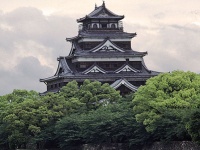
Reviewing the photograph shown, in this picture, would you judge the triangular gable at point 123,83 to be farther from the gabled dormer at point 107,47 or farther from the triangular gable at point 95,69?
the gabled dormer at point 107,47

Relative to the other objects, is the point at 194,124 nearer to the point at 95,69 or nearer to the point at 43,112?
the point at 43,112

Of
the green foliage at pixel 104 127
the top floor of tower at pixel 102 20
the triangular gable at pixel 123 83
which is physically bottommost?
the green foliage at pixel 104 127

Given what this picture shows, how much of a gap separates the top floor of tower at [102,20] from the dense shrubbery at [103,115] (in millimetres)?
16857

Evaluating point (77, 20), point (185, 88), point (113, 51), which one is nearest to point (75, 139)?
point (185, 88)

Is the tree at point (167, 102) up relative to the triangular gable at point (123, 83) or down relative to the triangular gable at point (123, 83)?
down

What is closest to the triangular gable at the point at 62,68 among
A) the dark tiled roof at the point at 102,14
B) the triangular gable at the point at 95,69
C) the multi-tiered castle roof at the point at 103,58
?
the multi-tiered castle roof at the point at 103,58

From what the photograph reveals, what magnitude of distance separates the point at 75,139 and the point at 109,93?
917cm

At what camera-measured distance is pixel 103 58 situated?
7250cm

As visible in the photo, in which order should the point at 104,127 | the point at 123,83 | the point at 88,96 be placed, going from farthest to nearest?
the point at 123,83
the point at 88,96
the point at 104,127

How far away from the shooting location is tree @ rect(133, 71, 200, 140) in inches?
1641

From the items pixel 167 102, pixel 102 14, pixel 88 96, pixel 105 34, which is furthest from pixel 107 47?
pixel 167 102

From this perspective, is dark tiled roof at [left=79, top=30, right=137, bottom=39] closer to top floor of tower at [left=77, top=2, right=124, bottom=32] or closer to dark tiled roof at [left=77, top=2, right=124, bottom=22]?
top floor of tower at [left=77, top=2, right=124, bottom=32]

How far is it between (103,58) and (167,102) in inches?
1159

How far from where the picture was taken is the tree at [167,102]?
41.7 meters
